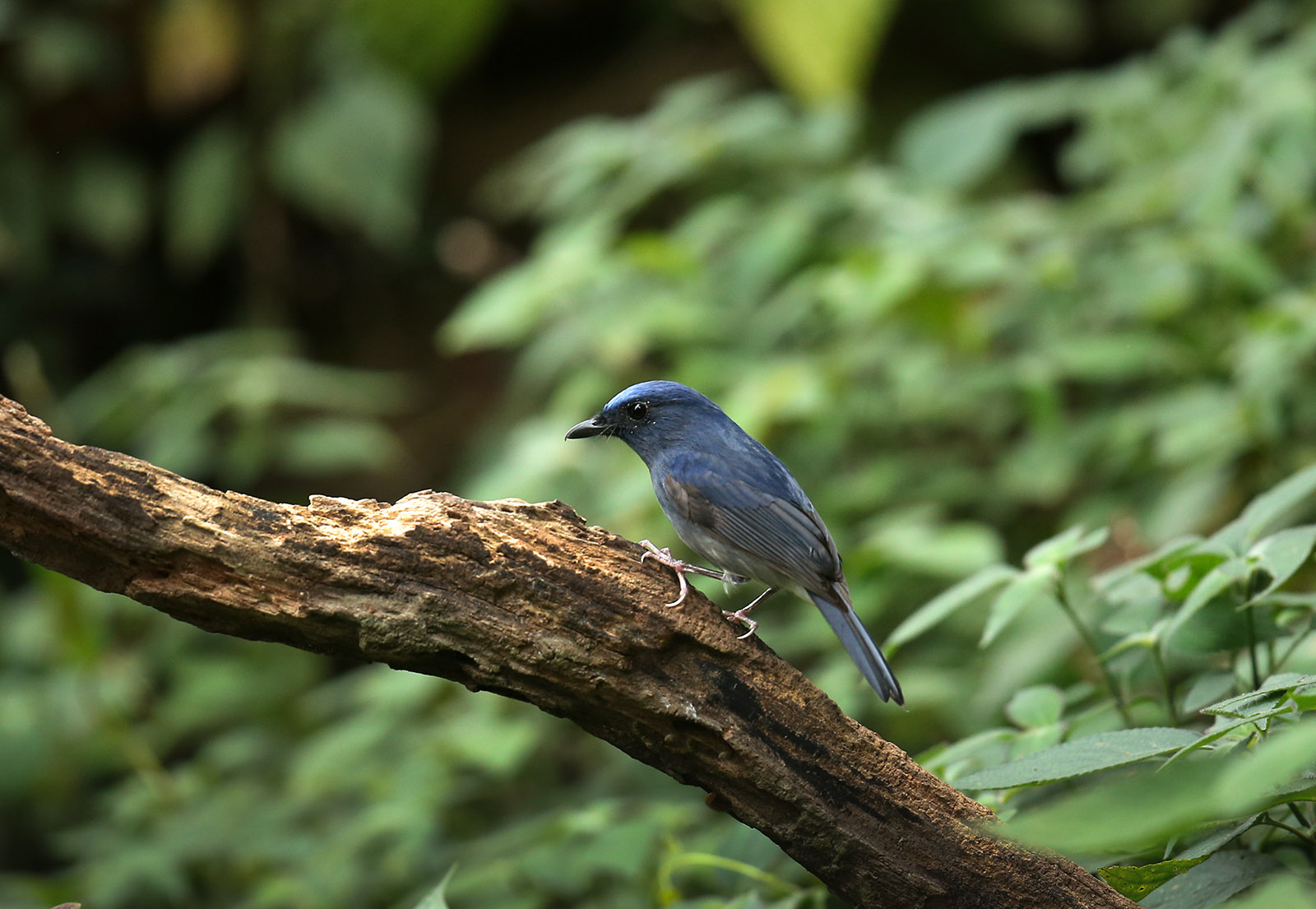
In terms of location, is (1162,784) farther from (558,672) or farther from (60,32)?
(60,32)

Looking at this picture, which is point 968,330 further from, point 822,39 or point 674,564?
point 674,564

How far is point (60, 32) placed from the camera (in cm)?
752

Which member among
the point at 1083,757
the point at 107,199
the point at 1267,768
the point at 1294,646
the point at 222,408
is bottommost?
the point at 1267,768

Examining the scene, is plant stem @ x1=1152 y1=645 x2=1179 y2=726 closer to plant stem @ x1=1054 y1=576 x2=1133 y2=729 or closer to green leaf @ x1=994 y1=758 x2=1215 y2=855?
plant stem @ x1=1054 y1=576 x2=1133 y2=729

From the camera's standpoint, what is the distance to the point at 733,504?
9.04 feet

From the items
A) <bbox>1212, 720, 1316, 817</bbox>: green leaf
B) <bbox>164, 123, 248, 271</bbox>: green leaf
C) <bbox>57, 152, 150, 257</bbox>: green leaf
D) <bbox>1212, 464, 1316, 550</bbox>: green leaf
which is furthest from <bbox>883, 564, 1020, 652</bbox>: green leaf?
<bbox>57, 152, 150, 257</bbox>: green leaf

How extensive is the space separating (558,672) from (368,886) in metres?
2.21

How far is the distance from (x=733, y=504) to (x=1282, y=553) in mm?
1165

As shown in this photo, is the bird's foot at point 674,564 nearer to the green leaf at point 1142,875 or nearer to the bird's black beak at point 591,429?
the bird's black beak at point 591,429

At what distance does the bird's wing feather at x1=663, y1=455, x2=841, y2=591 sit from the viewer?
8.59ft

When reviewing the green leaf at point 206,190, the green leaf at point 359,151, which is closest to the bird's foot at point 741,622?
the green leaf at point 359,151

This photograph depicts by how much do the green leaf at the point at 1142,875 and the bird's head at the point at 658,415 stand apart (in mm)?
1445

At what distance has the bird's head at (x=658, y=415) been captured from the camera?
9.82ft

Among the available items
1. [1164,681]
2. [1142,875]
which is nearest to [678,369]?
[1164,681]
